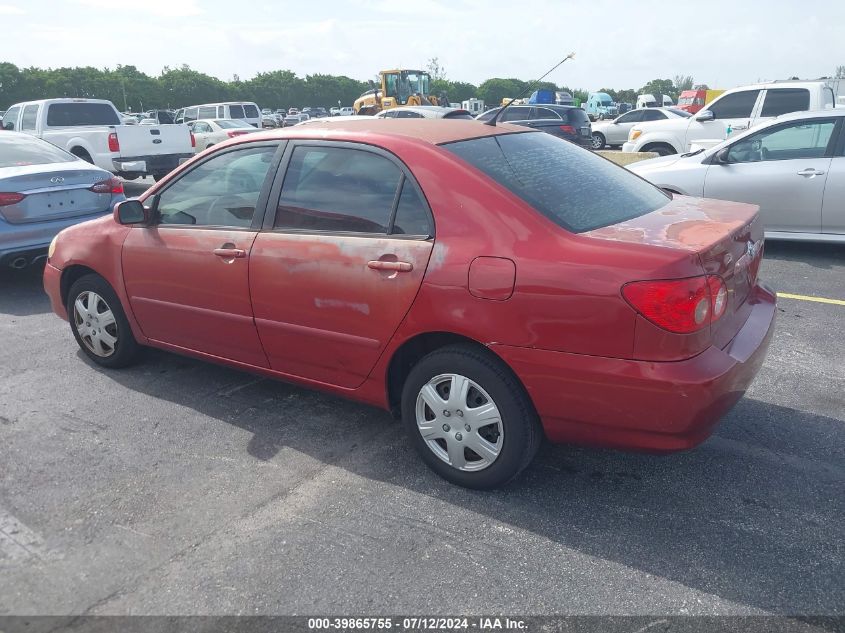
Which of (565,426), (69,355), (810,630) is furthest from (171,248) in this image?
(810,630)

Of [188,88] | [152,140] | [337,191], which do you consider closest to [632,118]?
[152,140]

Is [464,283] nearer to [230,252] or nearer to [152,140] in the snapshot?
[230,252]

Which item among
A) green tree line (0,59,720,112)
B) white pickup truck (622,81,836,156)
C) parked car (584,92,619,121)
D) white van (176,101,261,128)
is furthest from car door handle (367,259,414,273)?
parked car (584,92,619,121)

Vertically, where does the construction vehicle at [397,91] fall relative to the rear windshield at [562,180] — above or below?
above

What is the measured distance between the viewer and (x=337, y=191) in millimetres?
3496

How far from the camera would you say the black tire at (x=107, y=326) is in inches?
180

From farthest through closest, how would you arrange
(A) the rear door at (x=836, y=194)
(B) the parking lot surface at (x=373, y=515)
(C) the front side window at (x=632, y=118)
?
(C) the front side window at (x=632, y=118) < (A) the rear door at (x=836, y=194) < (B) the parking lot surface at (x=373, y=515)

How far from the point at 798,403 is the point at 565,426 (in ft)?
6.12

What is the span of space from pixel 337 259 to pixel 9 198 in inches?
191

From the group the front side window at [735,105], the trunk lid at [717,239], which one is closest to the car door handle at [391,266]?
the trunk lid at [717,239]

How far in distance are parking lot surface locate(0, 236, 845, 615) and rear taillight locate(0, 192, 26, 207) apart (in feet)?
9.78

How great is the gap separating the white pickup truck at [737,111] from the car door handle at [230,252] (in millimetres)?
9999

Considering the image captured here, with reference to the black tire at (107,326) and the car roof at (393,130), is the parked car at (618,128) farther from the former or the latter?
the black tire at (107,326)

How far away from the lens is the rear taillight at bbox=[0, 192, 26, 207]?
661 cm
